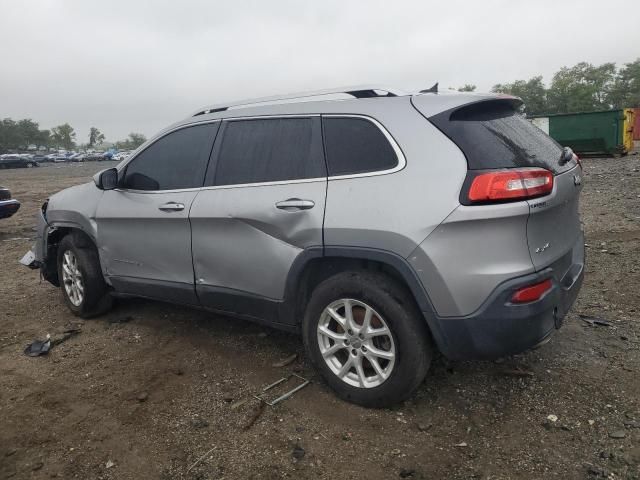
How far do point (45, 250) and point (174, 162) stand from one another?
1956 mm

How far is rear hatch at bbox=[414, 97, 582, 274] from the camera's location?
8.38 feet

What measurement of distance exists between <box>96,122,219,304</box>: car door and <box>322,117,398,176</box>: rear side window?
1.06m

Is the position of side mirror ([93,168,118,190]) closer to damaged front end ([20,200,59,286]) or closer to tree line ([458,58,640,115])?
damaged front end ([20,200,59,286])

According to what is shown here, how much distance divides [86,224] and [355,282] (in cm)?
271

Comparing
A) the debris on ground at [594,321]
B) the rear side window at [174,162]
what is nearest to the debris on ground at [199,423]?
the rear side window at [174,162]

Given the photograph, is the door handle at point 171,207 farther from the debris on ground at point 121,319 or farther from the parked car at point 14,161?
the parked car at point 14,161

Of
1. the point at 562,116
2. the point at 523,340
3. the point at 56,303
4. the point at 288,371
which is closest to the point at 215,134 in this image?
the point at 288,371

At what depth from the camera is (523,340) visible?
8.47 ft

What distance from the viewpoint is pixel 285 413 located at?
298 centimetres

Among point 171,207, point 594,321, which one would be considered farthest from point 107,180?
point 594,321

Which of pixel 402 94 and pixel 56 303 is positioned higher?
pixel 402 94

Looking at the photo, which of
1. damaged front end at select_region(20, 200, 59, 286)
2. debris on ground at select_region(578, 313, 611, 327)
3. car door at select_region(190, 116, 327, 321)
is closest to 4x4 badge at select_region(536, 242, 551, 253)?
car door at select_region(190, 116, 327, 321)

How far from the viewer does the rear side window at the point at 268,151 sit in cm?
315

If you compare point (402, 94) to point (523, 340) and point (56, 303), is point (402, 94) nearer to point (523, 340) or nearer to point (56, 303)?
point (523, 340)
